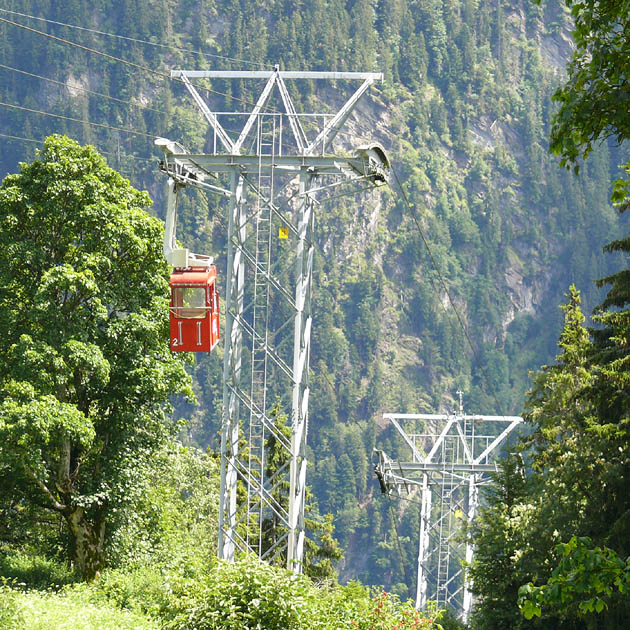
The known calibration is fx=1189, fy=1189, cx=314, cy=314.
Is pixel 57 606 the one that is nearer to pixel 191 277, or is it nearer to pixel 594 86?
pixel 191 277

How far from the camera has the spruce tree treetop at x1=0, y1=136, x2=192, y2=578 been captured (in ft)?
85.1

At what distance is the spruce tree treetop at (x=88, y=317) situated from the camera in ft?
85.1

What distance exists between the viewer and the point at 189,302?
2444 centimetres

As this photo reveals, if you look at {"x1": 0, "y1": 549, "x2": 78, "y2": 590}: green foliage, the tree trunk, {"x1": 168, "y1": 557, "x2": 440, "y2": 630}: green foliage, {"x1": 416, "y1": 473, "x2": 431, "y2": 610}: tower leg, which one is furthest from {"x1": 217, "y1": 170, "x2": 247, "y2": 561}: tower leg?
{"x1": 416, "y1": 473, "x2": 431, "y2": 610}: tower leg

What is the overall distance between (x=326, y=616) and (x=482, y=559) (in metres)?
11.8

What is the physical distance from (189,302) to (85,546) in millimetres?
6362

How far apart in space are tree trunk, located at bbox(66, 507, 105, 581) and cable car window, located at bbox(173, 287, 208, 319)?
18.1 feet

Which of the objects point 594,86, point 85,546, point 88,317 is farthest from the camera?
point 88,317

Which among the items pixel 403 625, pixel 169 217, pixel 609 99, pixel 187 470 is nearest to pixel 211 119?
pixel 169 217

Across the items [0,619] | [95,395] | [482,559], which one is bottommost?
[482,559]

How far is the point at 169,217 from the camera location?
2305cm

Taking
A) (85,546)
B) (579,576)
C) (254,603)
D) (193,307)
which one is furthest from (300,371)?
(579,576)

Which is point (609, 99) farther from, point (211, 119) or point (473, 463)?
point (473, 463)

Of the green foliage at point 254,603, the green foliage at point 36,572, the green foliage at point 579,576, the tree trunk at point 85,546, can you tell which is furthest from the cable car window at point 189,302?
the green foliage at point 579,576
